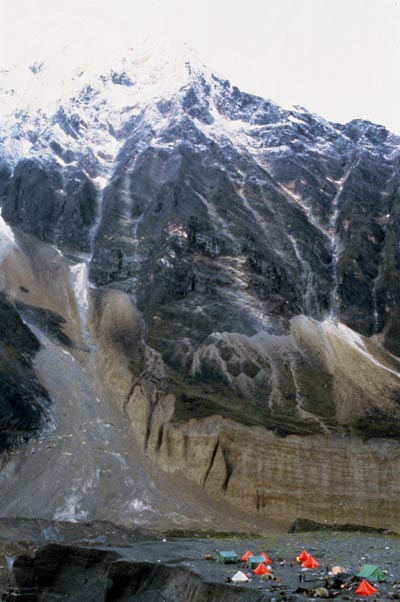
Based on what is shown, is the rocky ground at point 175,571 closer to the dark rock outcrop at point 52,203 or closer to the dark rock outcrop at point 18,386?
the dark rock outcrop at point 18,386

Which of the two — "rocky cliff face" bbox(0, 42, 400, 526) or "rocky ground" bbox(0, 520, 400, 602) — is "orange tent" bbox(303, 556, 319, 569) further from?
"rocky cliff face" bbox(0, 42, 400, 526)

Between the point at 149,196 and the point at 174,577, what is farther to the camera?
the point at 149,196

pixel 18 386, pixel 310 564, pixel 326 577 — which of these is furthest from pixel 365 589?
pixel 18 386

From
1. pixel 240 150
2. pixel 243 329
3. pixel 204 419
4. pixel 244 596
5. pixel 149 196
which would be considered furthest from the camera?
pixel 240 150

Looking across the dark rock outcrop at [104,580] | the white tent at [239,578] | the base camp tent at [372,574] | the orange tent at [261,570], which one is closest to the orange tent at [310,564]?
the orange tent at [261,570]

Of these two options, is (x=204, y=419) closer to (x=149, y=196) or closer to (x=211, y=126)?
(x=149, y=196)

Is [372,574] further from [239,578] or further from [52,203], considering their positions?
[52,203]

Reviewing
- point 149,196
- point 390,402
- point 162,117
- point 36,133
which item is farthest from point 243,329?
point 36,133
